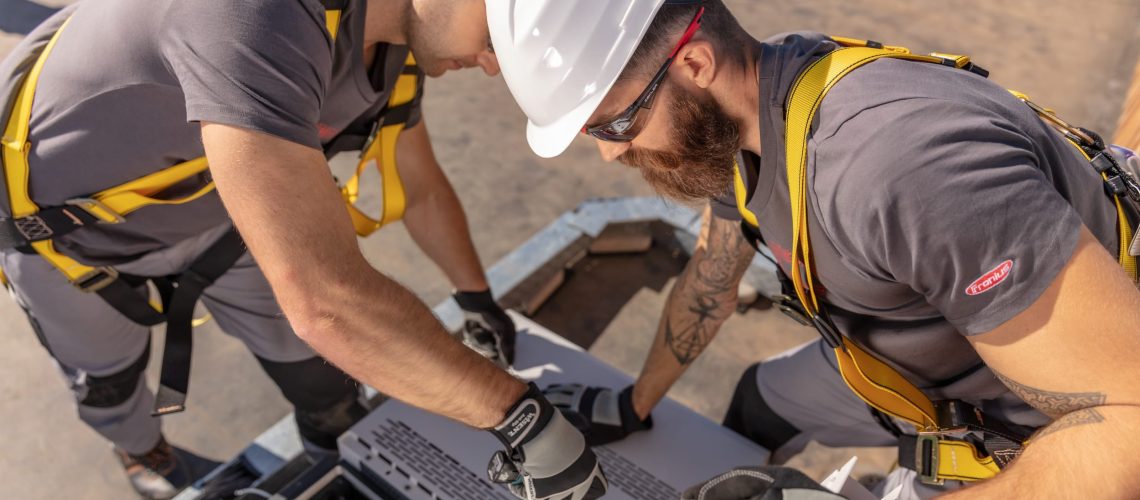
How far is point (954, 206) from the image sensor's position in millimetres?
1141

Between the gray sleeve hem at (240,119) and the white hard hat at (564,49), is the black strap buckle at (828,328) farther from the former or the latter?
the gray sleeve hem at (240,119)

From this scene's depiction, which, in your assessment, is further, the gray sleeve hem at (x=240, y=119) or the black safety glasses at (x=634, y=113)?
the black safety glasses at (x=634, y=113)

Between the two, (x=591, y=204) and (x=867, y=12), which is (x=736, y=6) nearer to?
(x=867, y=12)

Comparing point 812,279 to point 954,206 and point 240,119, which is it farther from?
point 240,119

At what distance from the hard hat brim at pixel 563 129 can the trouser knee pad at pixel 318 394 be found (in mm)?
1150

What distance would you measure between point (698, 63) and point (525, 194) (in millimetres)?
2806

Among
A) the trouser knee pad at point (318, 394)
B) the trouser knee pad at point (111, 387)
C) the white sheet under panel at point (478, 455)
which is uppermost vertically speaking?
the white sheet under panel at point (478, 455)

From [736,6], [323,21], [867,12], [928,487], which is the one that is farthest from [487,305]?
[867,12]

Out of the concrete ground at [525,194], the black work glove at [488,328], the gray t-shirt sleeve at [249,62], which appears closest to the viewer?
the gray t-shirt sleeve at [249,62]

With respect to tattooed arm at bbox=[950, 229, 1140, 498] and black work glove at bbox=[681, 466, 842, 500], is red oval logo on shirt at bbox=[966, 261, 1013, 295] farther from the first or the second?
black work glove at bbox=[681, 466, 842, 500]

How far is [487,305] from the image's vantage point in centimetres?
240

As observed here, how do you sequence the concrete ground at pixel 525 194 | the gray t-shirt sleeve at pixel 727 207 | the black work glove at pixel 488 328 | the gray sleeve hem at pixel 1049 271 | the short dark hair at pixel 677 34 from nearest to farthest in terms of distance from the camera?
the gray sleeve hem at pixel 1049 271 → the short dark hair at pixel 677 34 → the gray t-shirt sleeve at pixel 727 207 → the black work glove at pixel 488 328 → the concrete ground at pixel 525 194

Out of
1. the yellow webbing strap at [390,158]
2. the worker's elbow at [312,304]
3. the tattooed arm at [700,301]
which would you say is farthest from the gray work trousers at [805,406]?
the worker's elbow at [312,304]

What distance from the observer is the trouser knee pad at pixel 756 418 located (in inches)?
89.4
